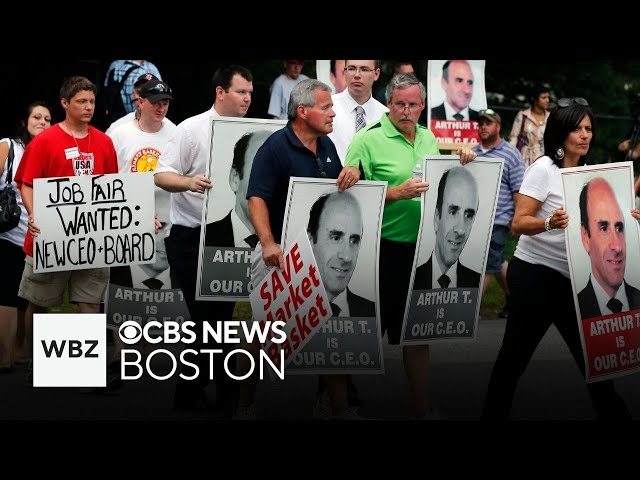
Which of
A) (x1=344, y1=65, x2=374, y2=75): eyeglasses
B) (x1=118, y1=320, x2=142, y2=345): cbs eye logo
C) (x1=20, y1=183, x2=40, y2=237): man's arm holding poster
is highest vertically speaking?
(x1=344, y1=65, x2=374, y2=75): eyeglasses

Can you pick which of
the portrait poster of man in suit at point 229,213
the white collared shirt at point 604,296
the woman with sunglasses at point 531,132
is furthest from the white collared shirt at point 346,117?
the woman with sunglasses at point 531,132

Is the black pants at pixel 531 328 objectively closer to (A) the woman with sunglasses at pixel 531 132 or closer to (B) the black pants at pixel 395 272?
(B) the black pants at pixel 395 272

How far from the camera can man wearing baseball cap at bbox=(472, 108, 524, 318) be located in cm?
1249

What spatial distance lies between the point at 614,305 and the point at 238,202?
2200 millimetres

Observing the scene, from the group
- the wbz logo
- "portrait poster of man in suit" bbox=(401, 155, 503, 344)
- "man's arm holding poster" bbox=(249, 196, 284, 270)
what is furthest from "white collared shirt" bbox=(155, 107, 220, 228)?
"portrait poster of man in suit" bbox=(401, 155, 503, 344)

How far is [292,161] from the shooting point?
25.0ft

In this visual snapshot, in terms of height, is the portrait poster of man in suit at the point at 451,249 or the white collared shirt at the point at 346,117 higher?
the white collared shirt at the point at 346,117

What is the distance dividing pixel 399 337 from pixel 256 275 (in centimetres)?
92

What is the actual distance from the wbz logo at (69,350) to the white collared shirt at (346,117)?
68.9 inches

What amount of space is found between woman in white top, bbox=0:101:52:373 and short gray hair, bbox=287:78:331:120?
304 cm

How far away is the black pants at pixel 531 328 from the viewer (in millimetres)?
7492

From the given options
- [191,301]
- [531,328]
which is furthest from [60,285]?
[531,328]

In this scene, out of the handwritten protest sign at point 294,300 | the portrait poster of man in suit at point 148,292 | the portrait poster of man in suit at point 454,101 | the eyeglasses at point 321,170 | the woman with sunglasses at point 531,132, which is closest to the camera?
the handwritten protest sign at point 294,300

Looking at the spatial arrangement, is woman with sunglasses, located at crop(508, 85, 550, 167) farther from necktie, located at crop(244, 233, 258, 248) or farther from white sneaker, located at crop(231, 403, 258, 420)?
white sneaker, located at crop(231, 403, 258, 420)
